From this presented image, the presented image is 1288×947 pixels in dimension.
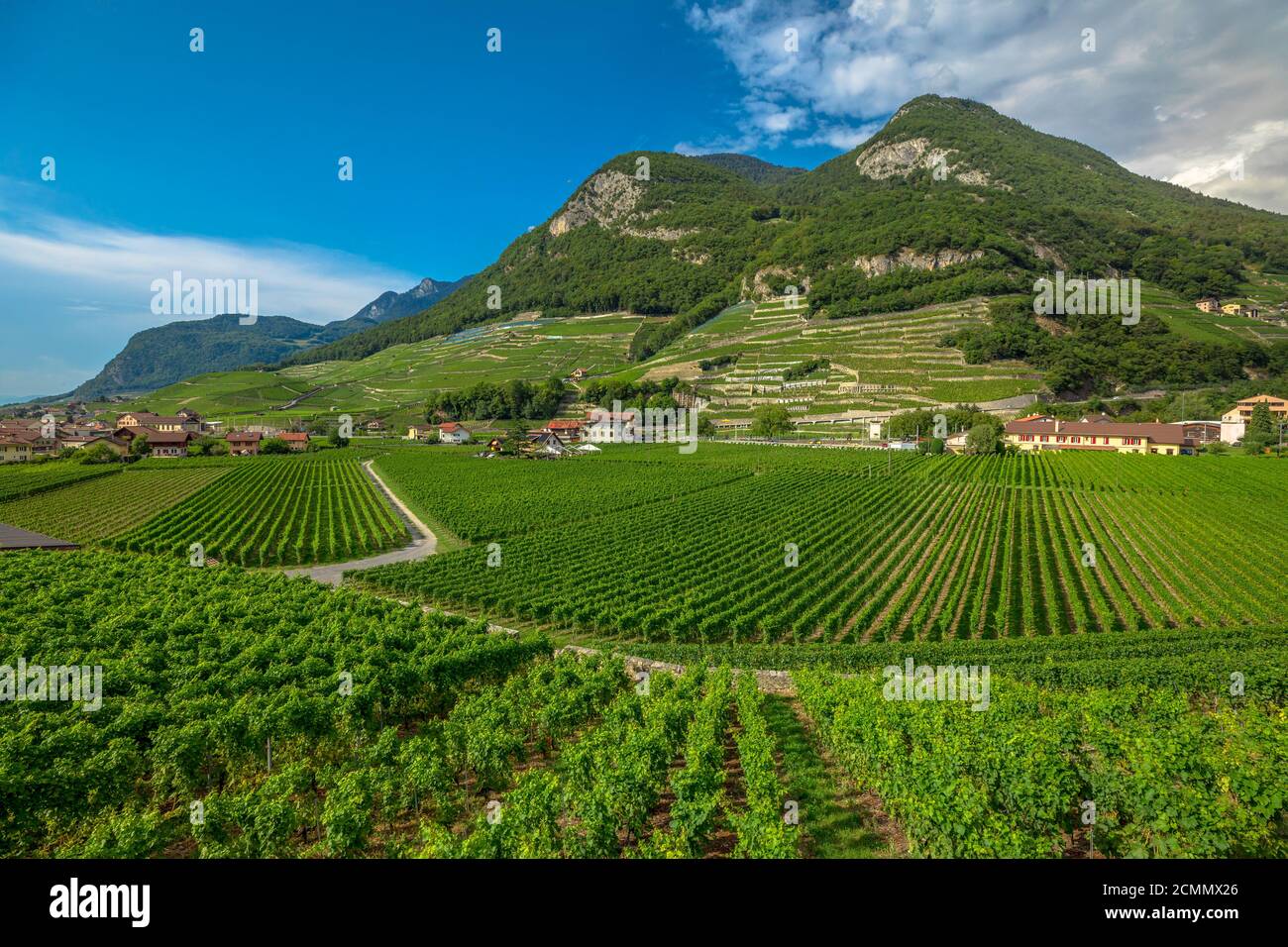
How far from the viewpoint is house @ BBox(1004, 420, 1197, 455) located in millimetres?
81312

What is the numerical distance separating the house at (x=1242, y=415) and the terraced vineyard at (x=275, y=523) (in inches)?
4736

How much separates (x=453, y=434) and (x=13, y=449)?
64.0 metres

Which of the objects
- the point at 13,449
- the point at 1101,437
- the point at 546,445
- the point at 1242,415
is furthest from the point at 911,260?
the point at 13,449

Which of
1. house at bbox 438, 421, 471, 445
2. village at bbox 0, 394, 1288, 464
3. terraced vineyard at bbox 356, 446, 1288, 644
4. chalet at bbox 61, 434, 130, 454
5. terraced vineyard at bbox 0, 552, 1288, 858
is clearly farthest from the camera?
house at bbox 438, 421, 471, 445

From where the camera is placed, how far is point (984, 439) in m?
82.9

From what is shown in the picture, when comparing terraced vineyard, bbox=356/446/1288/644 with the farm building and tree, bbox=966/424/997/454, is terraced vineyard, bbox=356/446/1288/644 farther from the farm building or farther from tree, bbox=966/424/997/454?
tree, bbox=966/424/997/454

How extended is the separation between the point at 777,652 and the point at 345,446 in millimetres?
106785

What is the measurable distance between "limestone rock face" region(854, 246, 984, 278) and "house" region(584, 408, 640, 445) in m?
109

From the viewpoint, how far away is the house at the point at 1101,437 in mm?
81312

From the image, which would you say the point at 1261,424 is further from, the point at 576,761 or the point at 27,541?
the point at 27,541

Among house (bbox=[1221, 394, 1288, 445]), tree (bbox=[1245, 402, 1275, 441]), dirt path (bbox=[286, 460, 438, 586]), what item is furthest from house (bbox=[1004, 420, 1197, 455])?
dirt path (bbox=[286, 460, 438, 586])

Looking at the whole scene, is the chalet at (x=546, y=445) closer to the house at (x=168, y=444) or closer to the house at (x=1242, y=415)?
the house at (x=168, y=444)
